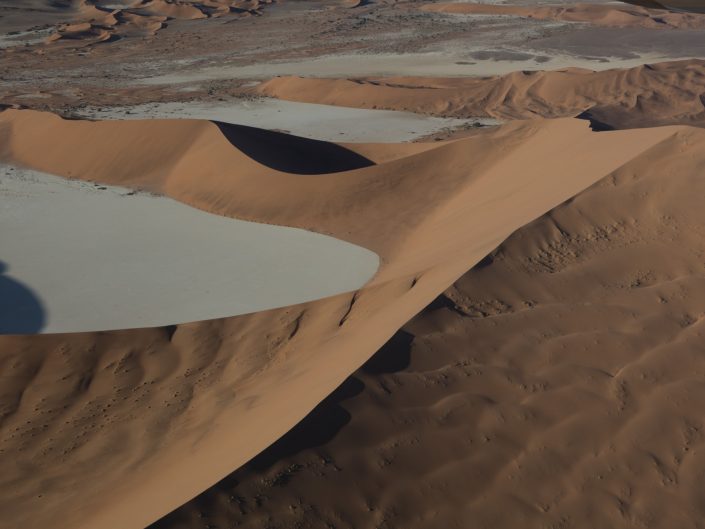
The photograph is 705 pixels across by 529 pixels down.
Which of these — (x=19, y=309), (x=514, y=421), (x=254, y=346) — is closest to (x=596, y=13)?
(x=19, y=309)

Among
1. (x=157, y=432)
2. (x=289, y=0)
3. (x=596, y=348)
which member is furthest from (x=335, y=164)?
(x=289, y=0)

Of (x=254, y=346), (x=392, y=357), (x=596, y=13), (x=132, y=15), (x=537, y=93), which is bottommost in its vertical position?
(x=132, y=15)

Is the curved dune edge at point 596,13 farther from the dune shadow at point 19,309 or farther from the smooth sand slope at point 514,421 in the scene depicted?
the smooth sand slope at point 514,421

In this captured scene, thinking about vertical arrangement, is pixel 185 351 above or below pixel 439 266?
below

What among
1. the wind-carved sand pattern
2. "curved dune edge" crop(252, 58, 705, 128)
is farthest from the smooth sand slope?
"curved dune edge" crop(252, 58, 705, 128)

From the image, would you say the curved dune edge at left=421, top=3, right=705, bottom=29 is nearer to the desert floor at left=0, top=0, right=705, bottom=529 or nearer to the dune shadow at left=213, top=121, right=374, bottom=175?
the desert floor at left=0, top=0, right=705, bottom=529

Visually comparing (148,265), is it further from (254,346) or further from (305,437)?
(305,437)

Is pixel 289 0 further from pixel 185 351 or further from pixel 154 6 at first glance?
pixel 185 351
